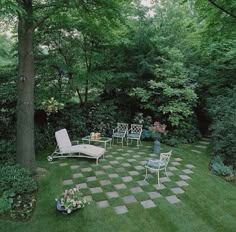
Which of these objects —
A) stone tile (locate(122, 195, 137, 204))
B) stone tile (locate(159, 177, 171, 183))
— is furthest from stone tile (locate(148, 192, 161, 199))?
stone tile (locate(159, 177, 171, 183))

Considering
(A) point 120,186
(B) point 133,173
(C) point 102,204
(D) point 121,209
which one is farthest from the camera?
(B) point 133,173

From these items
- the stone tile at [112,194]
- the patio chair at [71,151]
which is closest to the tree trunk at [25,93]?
the patio chair at [71,151]

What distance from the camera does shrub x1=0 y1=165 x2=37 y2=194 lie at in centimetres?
513

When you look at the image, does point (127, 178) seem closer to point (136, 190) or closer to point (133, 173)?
point (133, 173)

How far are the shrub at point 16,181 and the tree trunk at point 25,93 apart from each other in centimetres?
45

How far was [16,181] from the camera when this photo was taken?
5.27m

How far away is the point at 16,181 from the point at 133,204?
2.89m

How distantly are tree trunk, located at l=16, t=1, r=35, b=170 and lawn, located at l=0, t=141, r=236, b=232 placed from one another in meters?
0.86

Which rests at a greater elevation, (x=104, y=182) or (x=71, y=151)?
(x=71, y=151)

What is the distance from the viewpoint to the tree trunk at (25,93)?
5723 mm

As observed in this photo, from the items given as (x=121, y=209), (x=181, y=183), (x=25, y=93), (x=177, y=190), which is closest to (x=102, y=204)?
(x=121, y=209)

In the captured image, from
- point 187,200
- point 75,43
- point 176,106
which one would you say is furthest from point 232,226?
point 75,43

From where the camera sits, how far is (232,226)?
425 cm

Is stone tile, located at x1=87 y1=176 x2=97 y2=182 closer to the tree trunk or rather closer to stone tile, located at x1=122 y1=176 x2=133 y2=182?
stone tile, located at x1=122 y1=176 x2=133 y2=182
